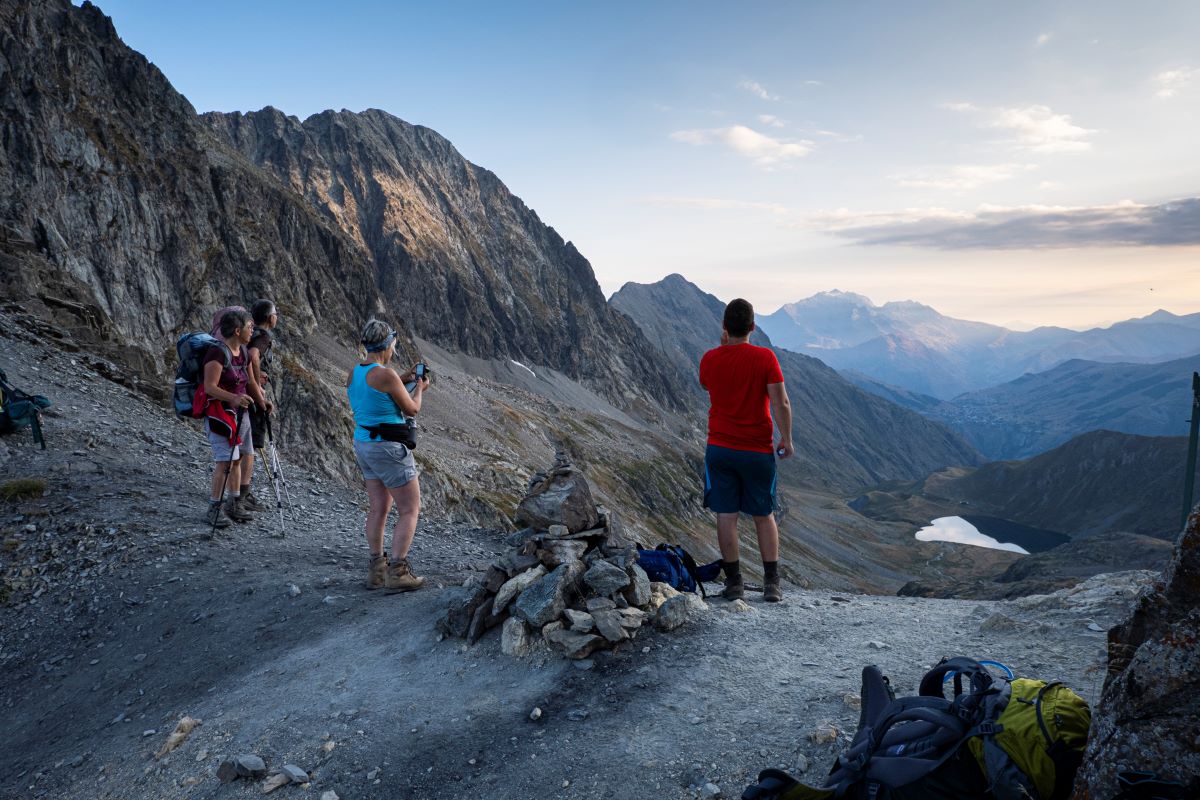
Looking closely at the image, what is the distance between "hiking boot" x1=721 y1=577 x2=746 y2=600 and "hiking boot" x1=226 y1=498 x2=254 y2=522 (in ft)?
27.3

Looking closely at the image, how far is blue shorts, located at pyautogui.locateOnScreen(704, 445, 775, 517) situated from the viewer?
7270 mm

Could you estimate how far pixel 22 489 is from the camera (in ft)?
33.8

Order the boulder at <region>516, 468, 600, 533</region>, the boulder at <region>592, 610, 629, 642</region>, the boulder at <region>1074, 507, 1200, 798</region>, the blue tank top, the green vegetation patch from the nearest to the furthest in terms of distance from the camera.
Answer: the boulder at <region>1074, 507, 1200, 798</region> < the boulder at <region>592, 610, 629, 642</region> < the blue tank top < the boulder at <region>516, 468, 600, 533</region> < the green vegetation patch

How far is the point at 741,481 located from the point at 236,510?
8.69 meters

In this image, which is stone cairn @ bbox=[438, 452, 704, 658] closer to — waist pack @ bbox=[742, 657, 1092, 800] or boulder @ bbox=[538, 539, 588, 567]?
boulder @ bbox=[538, 539, 588, 567]

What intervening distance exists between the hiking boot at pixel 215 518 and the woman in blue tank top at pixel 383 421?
3726 mm

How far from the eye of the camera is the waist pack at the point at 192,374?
9.49 m

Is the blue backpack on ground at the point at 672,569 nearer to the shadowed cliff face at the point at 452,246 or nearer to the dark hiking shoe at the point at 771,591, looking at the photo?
the dark hiking shoe at the point at 771,591

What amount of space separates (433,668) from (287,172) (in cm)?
11628

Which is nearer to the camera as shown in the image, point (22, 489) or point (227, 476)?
point (22, 489)

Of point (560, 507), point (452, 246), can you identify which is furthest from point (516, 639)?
point (452, 246)

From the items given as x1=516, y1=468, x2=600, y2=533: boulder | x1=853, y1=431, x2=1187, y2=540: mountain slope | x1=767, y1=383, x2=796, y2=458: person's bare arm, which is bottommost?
x1=853, y1=431, x2=1187, y2=540: mountain slope

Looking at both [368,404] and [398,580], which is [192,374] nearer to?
[368,404]

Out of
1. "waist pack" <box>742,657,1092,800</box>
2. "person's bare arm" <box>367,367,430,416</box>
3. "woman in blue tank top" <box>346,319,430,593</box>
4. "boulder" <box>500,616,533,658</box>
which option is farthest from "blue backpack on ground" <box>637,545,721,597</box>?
"waist pack" <box>742,657,1092,800</box>
